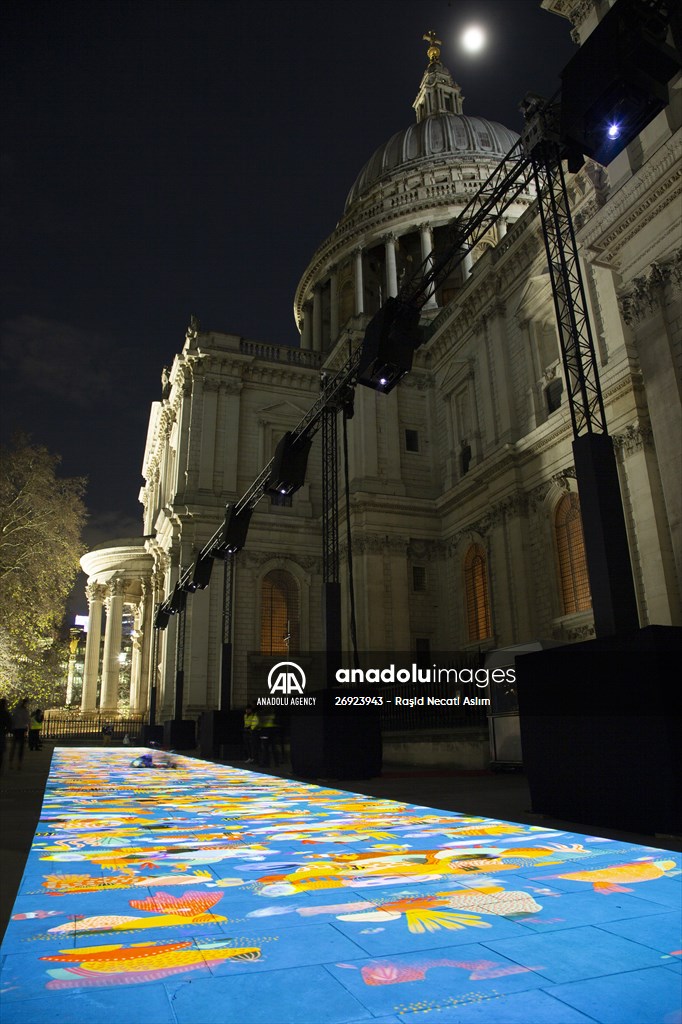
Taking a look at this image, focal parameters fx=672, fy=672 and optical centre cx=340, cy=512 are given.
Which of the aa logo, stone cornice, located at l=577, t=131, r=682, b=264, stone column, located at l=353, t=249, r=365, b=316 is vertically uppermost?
stone column, located at l=353, t=249, r=365, b=316

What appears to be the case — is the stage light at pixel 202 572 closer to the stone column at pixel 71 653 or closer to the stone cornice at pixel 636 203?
the stone cornice at pixel 636 203

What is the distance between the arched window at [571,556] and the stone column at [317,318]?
117 feet

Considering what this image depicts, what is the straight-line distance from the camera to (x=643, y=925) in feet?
12.6

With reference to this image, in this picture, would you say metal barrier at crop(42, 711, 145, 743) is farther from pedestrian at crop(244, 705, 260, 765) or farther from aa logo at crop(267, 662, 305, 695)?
pedestrian at crop(244, 705, 260, 765)

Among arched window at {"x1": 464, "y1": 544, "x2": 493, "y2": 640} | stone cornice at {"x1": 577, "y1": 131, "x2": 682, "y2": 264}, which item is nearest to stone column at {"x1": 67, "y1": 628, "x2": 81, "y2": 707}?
arched window at {"x1": 464, "y1": 544, "x2": 493, "y2": 640}

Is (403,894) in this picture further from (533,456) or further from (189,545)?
(189,545)

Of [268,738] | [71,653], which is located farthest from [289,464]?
[71,653]

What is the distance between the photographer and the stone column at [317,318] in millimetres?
58625

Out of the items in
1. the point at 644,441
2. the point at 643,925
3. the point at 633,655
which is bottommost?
the point at 643,925

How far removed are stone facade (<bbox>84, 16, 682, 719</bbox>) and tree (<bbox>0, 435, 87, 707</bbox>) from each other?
5432mm

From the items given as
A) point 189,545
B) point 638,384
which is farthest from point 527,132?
point 189,545

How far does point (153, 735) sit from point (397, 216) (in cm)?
4358

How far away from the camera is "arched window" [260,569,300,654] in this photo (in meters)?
34.4

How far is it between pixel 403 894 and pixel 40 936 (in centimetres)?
229
